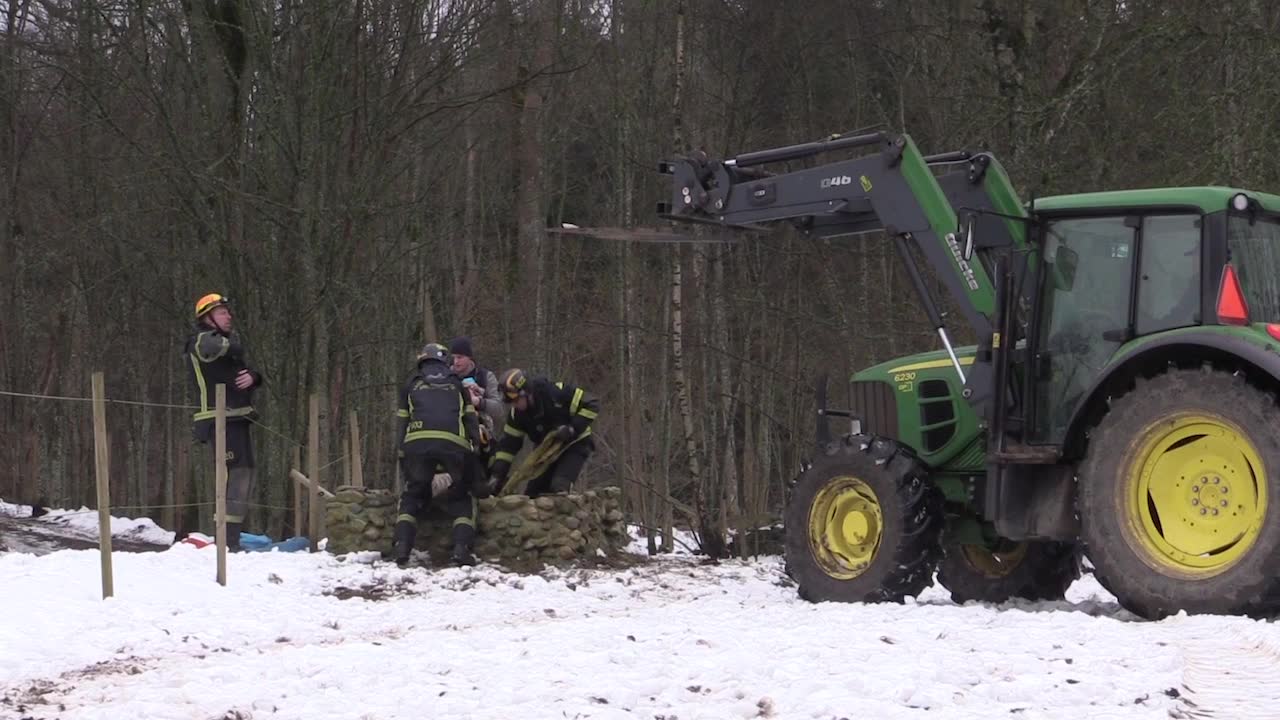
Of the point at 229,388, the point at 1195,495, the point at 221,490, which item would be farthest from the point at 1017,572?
the point at 229,388

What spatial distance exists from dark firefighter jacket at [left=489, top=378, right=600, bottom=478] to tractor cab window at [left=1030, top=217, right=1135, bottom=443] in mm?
5496

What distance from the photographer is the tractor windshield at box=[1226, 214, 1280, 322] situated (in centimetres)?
778

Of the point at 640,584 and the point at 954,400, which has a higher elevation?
the point at 954,400

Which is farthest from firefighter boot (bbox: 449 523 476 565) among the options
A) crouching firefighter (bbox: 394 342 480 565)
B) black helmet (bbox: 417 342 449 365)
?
black helmet (bbox: 417 342 449 365)

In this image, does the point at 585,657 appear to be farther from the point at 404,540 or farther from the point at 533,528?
the point at 533,528

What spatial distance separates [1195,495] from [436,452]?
21.2 ft

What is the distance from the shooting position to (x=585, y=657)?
6.79m

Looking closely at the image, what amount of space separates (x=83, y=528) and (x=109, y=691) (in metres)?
10.9

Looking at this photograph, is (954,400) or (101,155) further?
(101,155)

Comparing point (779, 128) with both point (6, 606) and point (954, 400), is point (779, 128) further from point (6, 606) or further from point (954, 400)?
point (6, 606)

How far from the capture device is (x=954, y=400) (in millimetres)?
9500

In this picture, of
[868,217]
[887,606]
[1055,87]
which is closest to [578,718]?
[887,606]

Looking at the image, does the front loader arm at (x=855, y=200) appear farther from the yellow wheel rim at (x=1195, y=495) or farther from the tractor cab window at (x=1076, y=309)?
the yellow wheel rim at (x=1195, y=495)

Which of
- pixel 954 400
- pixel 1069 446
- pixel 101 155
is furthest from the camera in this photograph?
pixel 101 155
